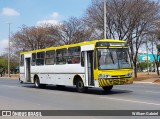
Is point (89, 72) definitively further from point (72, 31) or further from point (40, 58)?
point (72, 31)

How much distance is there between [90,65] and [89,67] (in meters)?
0.13

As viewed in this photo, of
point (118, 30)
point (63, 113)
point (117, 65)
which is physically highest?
point (118, 30)

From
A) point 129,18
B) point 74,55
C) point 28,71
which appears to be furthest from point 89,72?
point 129,18

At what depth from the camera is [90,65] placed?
20.5 meters

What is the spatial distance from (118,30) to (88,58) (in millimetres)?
20935

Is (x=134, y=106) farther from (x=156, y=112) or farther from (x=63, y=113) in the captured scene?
(x=63, y=113)

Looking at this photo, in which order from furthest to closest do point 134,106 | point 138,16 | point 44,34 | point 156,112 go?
point 44,34 < point 138,16 < point 134,106 < point 156,112

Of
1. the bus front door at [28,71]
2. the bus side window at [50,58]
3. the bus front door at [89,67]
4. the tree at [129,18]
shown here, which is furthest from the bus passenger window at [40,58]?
the tree at [129,18]

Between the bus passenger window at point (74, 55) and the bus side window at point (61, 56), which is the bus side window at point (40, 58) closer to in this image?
the bus side window at point (61, 56)

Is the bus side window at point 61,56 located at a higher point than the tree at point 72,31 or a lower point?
lower

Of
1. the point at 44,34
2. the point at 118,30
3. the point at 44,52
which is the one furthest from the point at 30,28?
the point at 44,52

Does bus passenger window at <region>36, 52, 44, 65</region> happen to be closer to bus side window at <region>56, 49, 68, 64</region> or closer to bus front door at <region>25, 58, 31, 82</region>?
bus front door at <region>25, 58, 31, 82</region>

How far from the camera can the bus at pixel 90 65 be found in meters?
19.5

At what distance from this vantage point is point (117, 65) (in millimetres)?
19688
